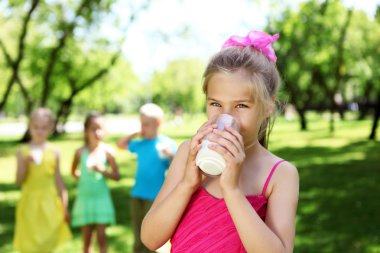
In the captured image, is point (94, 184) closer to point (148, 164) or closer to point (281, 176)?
point (148, 164)

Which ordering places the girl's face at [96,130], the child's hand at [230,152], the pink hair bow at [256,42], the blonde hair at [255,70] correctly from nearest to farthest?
the child's hand at [230,152]
the blonde hair at [255,70]
the pink hair bow at [256,42]
the girl's face at [96,130]

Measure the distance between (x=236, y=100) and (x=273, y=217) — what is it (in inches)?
17.8

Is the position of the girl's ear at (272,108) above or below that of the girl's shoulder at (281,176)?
above

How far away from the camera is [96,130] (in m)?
6.22

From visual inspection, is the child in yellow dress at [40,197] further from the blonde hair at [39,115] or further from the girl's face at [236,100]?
the girl's face at [236,100]

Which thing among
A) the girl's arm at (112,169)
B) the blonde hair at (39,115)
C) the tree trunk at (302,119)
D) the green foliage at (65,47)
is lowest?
the tree trunk at (302,119)

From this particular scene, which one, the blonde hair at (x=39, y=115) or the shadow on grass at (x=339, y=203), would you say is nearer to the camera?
the blonde hair at (x=39, y=115)

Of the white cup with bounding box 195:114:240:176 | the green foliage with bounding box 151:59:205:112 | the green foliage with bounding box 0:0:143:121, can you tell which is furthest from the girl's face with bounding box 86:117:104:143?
the green foliage with bounding box 151:59:205:112

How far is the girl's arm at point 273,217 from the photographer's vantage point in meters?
1.66

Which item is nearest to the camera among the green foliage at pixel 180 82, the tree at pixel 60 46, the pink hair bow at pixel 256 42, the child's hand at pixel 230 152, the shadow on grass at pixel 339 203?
the child's hand at pixel 230 152

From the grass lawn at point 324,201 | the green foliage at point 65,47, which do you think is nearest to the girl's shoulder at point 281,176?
the grass lawn at point 324,201

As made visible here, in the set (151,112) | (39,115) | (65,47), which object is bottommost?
(65,47)

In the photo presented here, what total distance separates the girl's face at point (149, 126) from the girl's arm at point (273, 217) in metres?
4.21

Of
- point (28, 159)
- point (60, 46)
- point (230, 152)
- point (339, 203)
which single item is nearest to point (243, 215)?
point (230, 152)
